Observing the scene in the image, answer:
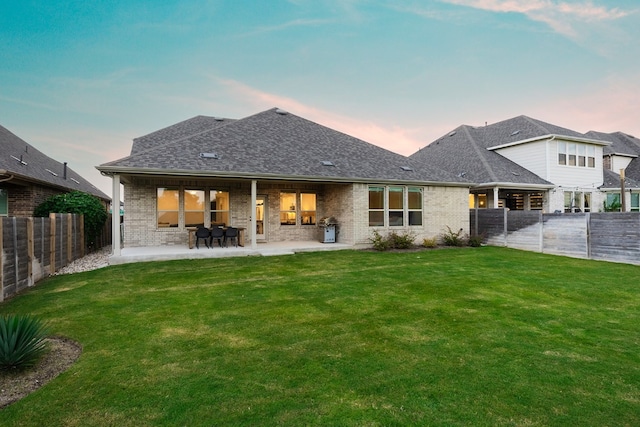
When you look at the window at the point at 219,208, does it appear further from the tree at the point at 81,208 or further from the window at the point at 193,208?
the tree at the point at 81,208

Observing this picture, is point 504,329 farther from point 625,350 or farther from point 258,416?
point 258,416

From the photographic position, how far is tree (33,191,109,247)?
12453 millimetres

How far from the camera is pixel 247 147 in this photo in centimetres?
1429

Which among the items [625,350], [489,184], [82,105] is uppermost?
[82,105]

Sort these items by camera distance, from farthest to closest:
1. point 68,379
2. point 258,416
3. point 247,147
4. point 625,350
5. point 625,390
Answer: point 247,147
point 625,350
point 68,379
point 625,390
point 258,416

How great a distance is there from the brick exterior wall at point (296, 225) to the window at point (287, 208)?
0.22 m

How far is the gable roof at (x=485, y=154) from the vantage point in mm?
18234

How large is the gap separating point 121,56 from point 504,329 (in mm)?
18304

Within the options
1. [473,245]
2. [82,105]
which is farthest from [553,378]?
[82,105]

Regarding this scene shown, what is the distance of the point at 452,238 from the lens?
15.5m

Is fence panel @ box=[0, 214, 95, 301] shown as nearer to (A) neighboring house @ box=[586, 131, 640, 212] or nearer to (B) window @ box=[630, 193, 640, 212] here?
(A) neighboring house @ box=[586, 131, 640, 212]

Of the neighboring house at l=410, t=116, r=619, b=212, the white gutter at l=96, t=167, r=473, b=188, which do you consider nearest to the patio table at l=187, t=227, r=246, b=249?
the white gutter at l=96, t=167, r=473, b=188

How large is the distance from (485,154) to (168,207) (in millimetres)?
19327

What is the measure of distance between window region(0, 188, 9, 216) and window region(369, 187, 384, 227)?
15.2 metres
